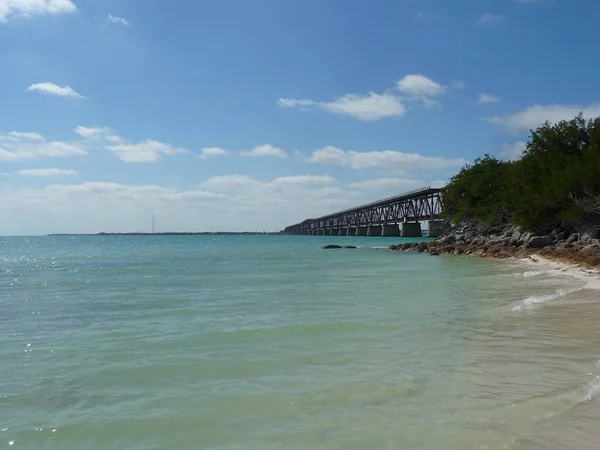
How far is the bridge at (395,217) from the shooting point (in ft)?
362

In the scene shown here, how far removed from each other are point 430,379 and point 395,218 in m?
130

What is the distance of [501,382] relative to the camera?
7.67 meters

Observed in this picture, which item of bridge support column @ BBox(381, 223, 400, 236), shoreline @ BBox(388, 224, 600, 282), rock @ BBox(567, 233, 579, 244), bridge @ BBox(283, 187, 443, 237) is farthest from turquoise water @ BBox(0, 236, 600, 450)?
bridge support column @ BBox(381, 223, 400, 236)

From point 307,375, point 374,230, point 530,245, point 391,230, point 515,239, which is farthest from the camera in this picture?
point 374,230

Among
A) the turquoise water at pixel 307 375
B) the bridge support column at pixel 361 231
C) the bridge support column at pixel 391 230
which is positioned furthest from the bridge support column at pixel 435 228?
the turquoise water at pixel 307 375

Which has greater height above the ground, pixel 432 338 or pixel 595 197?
pixel 595 197

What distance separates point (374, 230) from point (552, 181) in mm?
114775

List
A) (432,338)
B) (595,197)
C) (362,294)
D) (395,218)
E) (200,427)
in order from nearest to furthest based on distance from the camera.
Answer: (200,427), (432,338), (362,294), (595,197), (395,218)

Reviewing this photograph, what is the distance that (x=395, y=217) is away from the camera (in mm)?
136250

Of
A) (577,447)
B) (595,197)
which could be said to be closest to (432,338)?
(577,447)

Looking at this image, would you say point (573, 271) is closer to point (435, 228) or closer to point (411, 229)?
point (435, 228)

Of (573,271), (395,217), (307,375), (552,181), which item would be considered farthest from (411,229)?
(307,375)

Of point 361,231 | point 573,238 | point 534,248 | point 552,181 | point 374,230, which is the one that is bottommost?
point 534,248

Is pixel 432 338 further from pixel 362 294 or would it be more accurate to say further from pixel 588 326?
pixel 362 294
